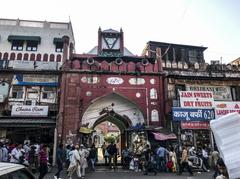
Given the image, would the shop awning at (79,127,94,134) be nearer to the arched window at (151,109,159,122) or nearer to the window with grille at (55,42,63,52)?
the arched window at (151,109,159,122)

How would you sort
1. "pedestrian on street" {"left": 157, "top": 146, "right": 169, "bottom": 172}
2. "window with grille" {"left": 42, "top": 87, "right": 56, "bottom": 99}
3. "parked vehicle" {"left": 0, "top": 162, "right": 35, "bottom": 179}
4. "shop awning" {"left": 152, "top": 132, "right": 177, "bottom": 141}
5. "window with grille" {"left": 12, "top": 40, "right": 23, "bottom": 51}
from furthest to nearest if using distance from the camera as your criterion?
"window with grille" {"left": 12, "top": 40, "right": 23, "bottom": 51} → "window with grille" {"left": 42, "top": 87, "right": 56, "bottom": 99} → "shop awning" {"left": 152, "top": 132, "right": 177, "bottom": 141} → "pedestrian on street" {"left": 157, "top": 146, "right": 169, "bottom": 172} → "parked vehicle" {"left": 0, "top": 162, "right": 35, "bottom": 179}

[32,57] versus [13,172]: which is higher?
[32,57]

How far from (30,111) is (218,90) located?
14257 mm

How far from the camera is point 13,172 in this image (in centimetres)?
287

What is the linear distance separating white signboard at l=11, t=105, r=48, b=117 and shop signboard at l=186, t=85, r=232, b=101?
1087 cm

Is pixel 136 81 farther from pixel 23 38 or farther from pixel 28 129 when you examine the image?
pixel 23 38

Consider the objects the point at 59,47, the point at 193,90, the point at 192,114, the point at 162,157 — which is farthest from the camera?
the point at 59,47

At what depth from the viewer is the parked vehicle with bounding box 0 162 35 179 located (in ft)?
8.58

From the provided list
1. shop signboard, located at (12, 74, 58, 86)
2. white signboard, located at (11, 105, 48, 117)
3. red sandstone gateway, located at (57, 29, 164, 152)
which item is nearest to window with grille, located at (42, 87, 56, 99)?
shop signboard, located at (12, 74, 58, 86)

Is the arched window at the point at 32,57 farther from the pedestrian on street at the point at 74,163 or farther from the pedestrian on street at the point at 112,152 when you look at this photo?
the pedestrian on street at the point at 74,163

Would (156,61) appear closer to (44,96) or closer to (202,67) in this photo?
(202,67)

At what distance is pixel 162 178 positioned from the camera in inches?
446

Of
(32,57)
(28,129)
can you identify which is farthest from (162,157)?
(32,57)

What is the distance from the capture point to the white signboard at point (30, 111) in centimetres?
1738
